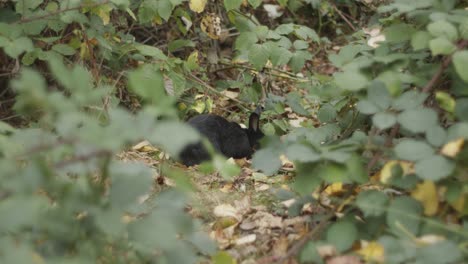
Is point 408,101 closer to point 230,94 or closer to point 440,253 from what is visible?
point 440,253

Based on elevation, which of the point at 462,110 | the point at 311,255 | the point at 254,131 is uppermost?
the point at 462,110

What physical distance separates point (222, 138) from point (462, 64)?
65.9 inches

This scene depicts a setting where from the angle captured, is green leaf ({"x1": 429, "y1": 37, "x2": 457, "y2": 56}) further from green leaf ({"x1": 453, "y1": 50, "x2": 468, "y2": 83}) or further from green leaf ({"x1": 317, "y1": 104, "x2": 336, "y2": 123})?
green leaf ({"x1": 317, "y1": 104, "x2": 336, "y2": 123})

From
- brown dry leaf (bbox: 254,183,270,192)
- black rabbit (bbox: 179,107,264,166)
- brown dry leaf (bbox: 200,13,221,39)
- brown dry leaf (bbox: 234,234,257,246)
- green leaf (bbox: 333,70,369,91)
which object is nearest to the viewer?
green leaf (bbox: 333,70,369,91)

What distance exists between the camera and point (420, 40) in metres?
2.09

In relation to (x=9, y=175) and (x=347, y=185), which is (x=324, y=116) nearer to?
(x=347, y=185)

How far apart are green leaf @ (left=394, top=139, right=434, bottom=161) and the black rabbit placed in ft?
5.04

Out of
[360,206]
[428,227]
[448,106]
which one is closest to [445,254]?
[428,227]

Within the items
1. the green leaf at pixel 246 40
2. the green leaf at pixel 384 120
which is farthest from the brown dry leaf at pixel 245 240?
the green leaf at pixel 246 40

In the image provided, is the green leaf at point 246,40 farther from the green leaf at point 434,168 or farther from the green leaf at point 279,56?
the green leaf at point 434,168

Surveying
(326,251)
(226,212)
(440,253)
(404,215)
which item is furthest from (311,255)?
(226,212)

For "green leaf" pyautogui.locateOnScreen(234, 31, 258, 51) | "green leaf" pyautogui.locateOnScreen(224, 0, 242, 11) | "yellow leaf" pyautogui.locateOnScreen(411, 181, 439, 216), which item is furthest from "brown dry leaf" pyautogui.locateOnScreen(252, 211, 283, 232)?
"green leaf" pyautogui.locateOnScreen(224, 0, 242, 11)

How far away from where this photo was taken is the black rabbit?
3.22 metres

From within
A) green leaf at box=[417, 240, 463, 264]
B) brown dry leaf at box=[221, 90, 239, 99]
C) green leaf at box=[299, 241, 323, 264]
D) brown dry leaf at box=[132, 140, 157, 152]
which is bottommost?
brown dry leaf at box=[132, 140, 157, 152]
